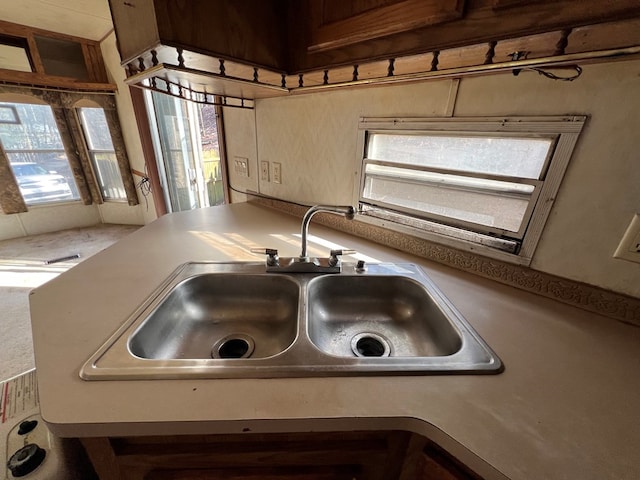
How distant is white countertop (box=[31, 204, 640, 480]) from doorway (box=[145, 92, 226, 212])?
7.04 ft

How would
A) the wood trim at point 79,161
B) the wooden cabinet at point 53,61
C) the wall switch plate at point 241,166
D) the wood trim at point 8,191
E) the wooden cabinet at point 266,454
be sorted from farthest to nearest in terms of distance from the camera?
the wood trim at point 79,161
the wood trim at point 8,191
the wooden cabinet at point 53,61
the wall switch plate at point 241,166
the wooden cabinet at point 266,454

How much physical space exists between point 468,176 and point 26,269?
170 inches

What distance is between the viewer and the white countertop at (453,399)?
40 centimetres

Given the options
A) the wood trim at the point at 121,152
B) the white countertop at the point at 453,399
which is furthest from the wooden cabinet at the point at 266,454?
the wood trim at the point at 121,152

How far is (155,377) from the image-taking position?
496 millimetres

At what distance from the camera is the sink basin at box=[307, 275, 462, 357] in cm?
78

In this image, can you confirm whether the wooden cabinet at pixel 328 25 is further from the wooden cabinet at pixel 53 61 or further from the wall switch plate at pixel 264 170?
the wooden cabinet at pixel 53 61

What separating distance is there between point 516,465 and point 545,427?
0.11 metres

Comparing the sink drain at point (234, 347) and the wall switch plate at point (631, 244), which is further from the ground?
the wall switch plate at point (631, 244)

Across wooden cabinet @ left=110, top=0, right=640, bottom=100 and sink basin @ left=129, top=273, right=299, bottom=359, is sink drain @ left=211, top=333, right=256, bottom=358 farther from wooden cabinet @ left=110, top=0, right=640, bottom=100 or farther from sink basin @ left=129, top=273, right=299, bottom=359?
wooden cabinet @ left=110, top=0, right=640, bottom=100

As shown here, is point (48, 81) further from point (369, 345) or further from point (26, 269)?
point (369, 345)

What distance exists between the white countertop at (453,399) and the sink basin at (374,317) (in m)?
0.15

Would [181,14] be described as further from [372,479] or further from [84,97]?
[84,97]

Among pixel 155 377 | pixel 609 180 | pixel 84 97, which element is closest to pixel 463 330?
pixel 609 180
